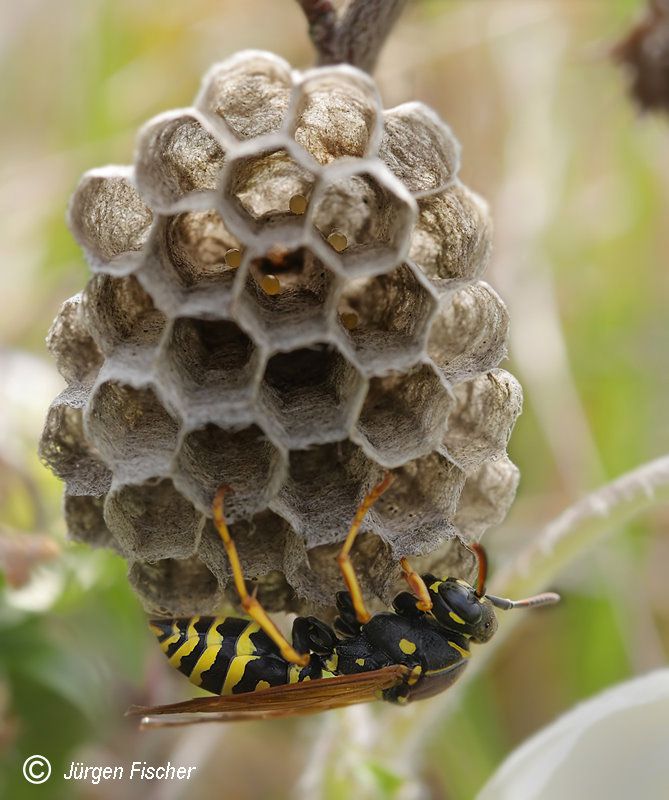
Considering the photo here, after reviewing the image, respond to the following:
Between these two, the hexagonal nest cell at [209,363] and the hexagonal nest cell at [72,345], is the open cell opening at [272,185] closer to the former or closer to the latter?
the hexagonal nest cell at [209,363]

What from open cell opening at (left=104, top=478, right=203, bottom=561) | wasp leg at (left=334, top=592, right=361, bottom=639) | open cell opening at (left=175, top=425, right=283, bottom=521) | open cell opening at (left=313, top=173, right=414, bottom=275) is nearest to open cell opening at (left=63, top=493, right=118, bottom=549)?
open cell opening at (left=104, top=478, right=203, bottom=561)

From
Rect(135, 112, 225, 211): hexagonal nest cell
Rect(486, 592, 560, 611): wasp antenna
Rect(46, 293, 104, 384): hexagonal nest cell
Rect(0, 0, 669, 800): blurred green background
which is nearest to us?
Rect(135, 112, 225, 211): hexagonal nest cell

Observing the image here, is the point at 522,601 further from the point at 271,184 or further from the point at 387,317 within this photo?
the point at 271,184

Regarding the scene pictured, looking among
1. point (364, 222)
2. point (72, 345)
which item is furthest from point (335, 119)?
point (72, 345)

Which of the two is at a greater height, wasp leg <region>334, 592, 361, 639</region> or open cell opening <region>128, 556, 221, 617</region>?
open cell opening <region>128, 556, 221, 617</region>

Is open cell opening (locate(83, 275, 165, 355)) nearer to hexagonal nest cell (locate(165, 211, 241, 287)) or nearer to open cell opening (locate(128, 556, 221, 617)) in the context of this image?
hexagonal nest cell (locate(165, 211, 241, 287))

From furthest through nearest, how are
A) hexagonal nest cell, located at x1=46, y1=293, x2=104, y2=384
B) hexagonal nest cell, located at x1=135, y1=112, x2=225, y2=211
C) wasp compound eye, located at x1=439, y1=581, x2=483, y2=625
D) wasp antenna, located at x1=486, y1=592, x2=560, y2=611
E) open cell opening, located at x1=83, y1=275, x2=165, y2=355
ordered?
wasp antenna, located at x1=486, y1=592, x2=560, y2=611
wasp compound eye, located at x1=439, y1=581, x2=483, y2=625
hexagonal nest cell, located at x1=46, y1=293, x2=104, y2=384
open cell opening, located at x1=83, y1=275, x2=165, y2=355
hexagonal nest cell, located at x1=135, y1=112, x2=225, y2=211

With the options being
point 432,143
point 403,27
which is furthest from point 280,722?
point 403,27

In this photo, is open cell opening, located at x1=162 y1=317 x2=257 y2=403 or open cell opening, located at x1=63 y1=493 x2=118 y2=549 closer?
open cell opening, located at x1=162 y1=317 x2=257 y2=403
